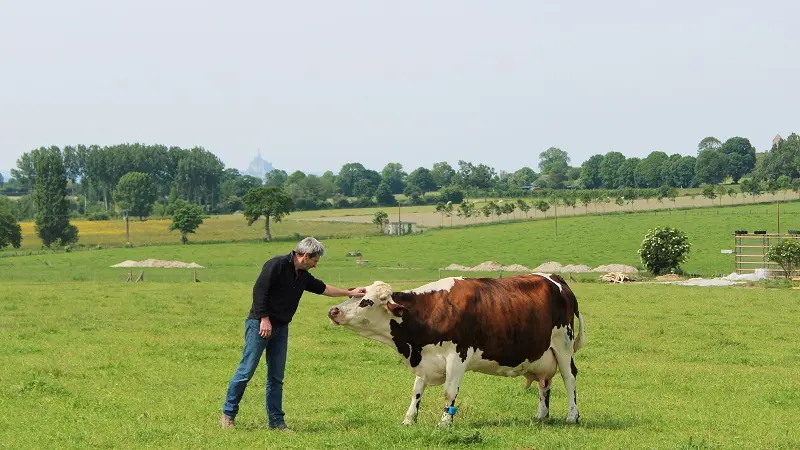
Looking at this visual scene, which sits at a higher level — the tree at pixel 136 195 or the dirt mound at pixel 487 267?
the tree at pixel 136 195

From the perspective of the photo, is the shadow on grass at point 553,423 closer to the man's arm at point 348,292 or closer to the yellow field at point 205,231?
the man's arm at point 348,292

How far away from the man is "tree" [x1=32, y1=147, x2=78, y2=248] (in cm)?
11799

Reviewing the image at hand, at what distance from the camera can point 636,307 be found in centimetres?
3803

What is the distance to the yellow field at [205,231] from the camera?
123500 millimetres

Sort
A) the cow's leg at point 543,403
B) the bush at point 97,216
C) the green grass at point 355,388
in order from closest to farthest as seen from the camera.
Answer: the green grass at point 355,388 < the cow's leg at point 543,403 < the bush at point 97,216

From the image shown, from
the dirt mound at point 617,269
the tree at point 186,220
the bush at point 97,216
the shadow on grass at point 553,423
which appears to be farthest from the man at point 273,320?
the bush at point 97,216

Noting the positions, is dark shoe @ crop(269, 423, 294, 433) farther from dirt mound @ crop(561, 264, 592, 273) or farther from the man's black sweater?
dirt mound @ crop(561, 264, 592, 273)

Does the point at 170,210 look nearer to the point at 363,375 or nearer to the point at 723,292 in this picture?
the point at 723,292

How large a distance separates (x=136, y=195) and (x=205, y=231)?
55.8 m

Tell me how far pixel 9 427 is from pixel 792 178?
677ft

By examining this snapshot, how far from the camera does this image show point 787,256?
2292 inches

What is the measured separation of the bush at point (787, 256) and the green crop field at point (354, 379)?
37.3 feet

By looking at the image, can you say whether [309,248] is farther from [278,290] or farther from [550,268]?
[550,268]

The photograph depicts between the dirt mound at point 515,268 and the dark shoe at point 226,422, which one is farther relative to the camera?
the dirt mound at point 515,268
